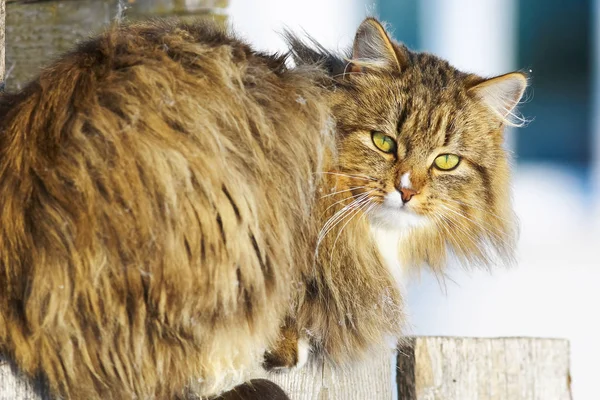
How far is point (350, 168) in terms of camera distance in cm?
187

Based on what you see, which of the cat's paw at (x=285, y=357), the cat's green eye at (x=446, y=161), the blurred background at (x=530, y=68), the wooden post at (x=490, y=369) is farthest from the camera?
the blurred background at (x=530, y=68)

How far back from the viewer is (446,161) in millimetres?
1908

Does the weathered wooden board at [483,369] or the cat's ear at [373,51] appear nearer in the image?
the weathered wooden board at [483,369]

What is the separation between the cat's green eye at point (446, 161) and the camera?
1898mm

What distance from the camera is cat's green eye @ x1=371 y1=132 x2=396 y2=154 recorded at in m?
1.88

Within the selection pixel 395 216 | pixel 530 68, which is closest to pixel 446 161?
pixel 395 216

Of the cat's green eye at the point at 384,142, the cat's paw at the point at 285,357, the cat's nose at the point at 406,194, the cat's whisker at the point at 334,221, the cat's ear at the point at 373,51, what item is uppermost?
the cat's ear at the point at 373,51

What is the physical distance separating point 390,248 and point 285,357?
43cm

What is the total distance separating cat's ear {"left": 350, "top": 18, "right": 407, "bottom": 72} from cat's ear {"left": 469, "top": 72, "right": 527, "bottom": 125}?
0.22 m

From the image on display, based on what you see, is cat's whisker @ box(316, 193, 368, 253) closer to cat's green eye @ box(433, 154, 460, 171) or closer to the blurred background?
cat's green eye @ box(433, 154, 460, 171)

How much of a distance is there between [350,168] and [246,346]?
0.53 metres

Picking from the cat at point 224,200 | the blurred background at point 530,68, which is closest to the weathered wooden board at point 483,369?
the cat at point 224,200

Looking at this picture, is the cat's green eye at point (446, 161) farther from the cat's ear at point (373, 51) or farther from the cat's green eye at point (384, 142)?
the cat's ear at point (373, 51)

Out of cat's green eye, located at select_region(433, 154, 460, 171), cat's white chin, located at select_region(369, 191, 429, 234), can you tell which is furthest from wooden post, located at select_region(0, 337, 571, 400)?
cat's green eye, located at select_region(433, 154, 460, 171)
